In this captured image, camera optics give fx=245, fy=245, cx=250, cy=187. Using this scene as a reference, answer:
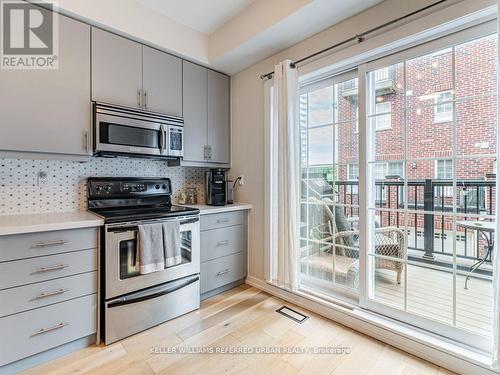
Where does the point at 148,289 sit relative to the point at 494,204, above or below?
below

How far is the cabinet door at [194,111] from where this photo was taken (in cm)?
257

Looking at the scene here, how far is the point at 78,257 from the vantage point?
168cm

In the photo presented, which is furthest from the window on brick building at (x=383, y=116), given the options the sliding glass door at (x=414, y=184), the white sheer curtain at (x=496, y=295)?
the white sheer curtain at (x=496, y=295)

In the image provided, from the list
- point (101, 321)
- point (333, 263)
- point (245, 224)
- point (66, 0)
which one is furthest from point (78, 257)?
point (333, 263)

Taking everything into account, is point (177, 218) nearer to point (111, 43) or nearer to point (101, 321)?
point (101, 321)

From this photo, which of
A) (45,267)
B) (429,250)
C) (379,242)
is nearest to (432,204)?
(429,250)

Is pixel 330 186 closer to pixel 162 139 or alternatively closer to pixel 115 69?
pixel 162 139

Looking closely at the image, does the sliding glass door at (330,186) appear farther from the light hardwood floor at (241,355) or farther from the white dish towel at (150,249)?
the white dish towel at (150,249)

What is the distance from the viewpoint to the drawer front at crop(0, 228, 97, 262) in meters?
1.45

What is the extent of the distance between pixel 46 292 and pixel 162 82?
1928 mm

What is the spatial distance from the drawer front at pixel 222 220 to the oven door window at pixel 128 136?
2.76ft

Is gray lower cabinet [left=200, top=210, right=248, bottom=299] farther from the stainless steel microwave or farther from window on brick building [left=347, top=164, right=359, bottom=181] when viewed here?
window on brick building [left=347, top=164, right=359, bottom=181]

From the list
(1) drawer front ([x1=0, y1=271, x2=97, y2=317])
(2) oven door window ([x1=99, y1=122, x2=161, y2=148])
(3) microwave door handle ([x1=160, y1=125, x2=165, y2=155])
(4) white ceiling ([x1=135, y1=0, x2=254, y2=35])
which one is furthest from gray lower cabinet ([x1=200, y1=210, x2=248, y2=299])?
(4) white ceiling ([x1=135, y1=0, x2=254, y2=35])

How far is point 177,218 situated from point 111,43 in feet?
5.17
